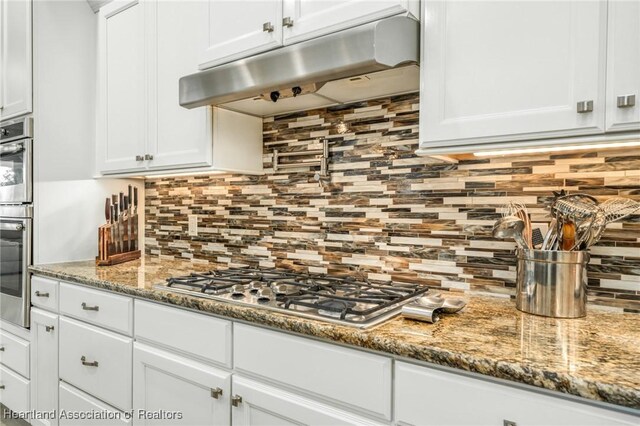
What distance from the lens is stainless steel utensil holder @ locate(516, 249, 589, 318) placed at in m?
1.20

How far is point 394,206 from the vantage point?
1.75 m

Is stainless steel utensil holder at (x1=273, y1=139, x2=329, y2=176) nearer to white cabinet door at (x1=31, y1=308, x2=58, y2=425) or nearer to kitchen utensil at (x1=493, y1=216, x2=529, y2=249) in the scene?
kitchen utensil at (x1=493, y1=216, x2=529, y2=249)

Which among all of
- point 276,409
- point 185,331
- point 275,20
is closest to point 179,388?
point 185,331

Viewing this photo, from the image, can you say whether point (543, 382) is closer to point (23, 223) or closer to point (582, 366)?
point (582, 366)

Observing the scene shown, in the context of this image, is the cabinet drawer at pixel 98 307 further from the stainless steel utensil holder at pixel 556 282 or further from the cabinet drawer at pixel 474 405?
the stainless steel utensil holder at pixel 556 282

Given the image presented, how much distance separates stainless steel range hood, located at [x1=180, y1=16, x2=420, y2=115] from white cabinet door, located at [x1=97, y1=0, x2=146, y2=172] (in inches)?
23.7

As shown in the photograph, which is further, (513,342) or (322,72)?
(322,72)

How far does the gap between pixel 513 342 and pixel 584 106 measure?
2.03 feet

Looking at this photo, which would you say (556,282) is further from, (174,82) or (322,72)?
(174,82)

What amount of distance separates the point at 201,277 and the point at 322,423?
0.87 m

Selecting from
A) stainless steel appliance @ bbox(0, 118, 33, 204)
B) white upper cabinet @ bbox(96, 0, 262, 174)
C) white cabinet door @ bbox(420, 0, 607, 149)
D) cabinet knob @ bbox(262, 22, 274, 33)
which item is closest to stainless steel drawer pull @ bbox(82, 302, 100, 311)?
white upper cabinet @ bbox(96, 0, 262, 174)

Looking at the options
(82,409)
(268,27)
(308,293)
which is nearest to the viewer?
(308,293)

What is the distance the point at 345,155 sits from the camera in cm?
189

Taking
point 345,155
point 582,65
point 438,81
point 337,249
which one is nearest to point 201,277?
point 337,249
